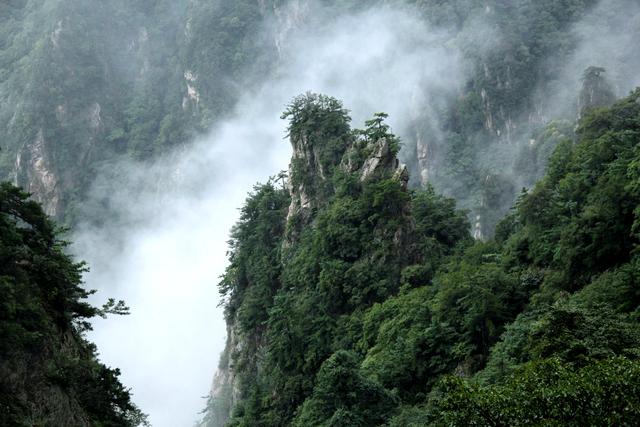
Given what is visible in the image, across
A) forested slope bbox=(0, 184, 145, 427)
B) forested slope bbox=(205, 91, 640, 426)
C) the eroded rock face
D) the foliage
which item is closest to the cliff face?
forested slope bbox=(205, 91, 640, 426)

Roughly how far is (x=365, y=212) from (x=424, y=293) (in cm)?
1049

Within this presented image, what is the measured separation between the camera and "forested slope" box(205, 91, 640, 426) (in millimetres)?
21706

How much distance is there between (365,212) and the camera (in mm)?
54375

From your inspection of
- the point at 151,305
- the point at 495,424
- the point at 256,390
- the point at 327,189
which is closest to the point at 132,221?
the point at 151,305

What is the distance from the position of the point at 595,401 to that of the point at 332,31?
171829 millimetres

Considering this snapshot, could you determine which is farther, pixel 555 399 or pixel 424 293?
pixel 424 293

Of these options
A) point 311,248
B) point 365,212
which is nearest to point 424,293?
point 365,212

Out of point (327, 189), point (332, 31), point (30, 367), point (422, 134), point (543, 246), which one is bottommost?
point (30, 367)

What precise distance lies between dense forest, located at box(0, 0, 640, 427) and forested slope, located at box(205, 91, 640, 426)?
0.39 feet

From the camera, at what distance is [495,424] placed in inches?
744

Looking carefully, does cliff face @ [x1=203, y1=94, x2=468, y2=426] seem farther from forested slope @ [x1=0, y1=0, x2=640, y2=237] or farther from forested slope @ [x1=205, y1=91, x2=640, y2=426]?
forested slope @ [x1=0, y1=0, x2=640, y2=237]

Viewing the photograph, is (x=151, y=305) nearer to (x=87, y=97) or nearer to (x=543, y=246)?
(x=87, y=97)

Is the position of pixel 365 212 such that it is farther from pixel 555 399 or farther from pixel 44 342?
pixel 555 399

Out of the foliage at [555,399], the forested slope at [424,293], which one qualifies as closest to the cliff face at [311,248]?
the forested slope at [424,293]
